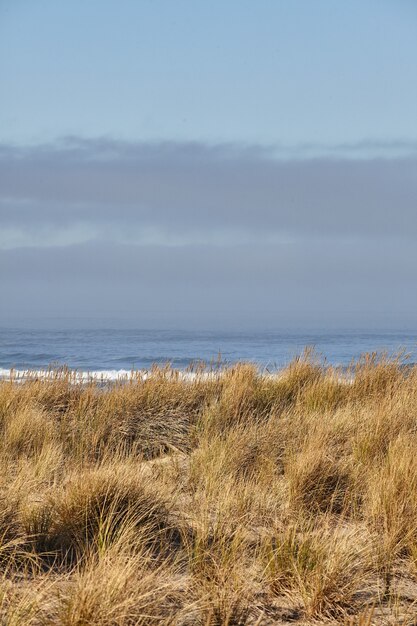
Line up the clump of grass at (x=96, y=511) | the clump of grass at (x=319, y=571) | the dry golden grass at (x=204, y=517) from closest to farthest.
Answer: the dry golden grass at (x=204, y=517), the clump of grass at (x=319, y=571), the clump of grass at (x=96, y=511)

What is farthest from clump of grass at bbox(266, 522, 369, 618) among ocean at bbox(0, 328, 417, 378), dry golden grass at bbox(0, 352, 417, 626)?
ocean at bbox(0, 328, 417, 378)

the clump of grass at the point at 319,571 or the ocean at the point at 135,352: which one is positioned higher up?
the clump of grass at the point at 319,571

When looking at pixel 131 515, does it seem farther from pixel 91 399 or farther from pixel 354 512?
pixel 91 399

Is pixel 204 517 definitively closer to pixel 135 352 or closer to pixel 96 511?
pixel 96 511

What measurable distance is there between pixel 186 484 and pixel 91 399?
284 centimetres

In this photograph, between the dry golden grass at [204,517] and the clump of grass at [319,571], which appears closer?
the dry golden grass at [204,517]

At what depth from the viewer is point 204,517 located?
390 cm

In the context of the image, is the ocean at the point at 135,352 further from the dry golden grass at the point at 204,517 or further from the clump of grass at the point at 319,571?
the clump of grass at the point at 319,571

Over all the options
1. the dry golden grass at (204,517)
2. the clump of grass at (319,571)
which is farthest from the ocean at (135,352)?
the clump of grass at (319,571)

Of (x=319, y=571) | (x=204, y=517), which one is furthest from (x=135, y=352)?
(x=319, y=571)

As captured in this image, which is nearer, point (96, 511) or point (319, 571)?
point (319, 571)

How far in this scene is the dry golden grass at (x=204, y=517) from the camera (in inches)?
119

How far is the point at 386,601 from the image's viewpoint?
3.36 meters

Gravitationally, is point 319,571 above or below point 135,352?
above
